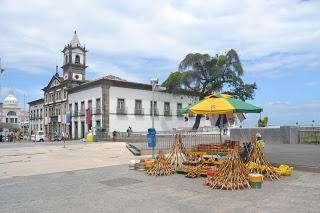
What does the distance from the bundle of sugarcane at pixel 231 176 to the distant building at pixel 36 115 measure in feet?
225

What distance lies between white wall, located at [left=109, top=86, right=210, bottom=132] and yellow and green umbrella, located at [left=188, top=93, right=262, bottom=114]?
3683 centimetres

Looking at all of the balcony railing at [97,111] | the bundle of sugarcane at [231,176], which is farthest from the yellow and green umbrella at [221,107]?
the balcony railing at [97,111]

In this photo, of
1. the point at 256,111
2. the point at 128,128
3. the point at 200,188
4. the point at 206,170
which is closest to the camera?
the point at 200,188

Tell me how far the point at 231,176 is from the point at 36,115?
74493 millimetres

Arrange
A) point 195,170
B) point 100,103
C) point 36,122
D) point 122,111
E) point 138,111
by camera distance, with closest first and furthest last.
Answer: point 195,170 → point 100,103 → point 122,111 → point 138,111 → point 36,122

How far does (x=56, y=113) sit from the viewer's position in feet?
211

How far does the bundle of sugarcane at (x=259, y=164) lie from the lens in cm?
959

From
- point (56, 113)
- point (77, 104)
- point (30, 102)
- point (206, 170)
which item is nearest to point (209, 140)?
point (206, 170)

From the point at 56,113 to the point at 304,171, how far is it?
58.4 metres

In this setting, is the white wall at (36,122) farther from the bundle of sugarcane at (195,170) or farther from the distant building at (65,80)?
the bundle of sugarcane at (195,170)

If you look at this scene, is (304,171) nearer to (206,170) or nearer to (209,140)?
(206,170)

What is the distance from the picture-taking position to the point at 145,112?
51.8 metres

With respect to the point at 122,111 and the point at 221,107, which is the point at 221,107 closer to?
the point at 221,107

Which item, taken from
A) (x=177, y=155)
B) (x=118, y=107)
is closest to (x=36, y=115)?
(x=118, y=107)
